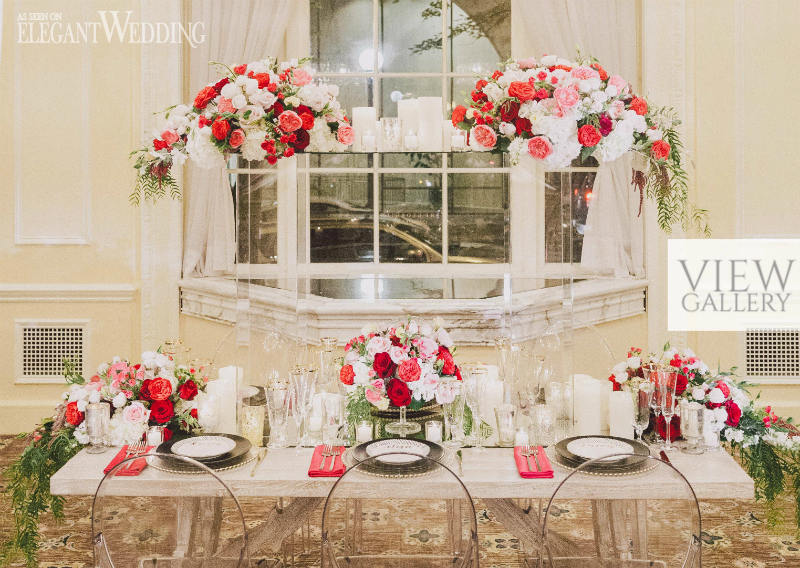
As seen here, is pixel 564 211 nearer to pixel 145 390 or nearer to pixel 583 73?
pixel 583 73

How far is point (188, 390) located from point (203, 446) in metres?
0.27

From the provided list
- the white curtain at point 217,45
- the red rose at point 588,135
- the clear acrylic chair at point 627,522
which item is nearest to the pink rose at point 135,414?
the clear acrylic chair at point 627,522

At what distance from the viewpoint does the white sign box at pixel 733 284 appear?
14.3ft

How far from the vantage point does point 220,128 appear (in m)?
2.28

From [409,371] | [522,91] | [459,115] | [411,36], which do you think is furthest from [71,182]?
[522,91]

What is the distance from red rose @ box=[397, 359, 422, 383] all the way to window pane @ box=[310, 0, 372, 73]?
2.75 metres

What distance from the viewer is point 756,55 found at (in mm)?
4297

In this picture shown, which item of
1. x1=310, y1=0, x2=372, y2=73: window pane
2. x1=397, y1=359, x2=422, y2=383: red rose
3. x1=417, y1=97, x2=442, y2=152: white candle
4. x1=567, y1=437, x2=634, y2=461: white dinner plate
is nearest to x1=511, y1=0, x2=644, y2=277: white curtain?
x1=310, y1=0, x2=372, y2=73: window pane

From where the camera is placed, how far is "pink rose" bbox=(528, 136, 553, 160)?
223 centimetres

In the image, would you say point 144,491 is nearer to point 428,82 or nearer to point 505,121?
point 505,121

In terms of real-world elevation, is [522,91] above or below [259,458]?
above

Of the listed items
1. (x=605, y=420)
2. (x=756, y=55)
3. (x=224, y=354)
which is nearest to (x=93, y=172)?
(x=224, y=354)

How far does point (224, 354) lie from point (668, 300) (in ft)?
8.23

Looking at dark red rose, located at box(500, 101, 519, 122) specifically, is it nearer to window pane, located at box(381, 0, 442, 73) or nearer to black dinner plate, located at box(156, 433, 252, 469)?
black dinner plate, located at box(156, 433, 252, 469)
